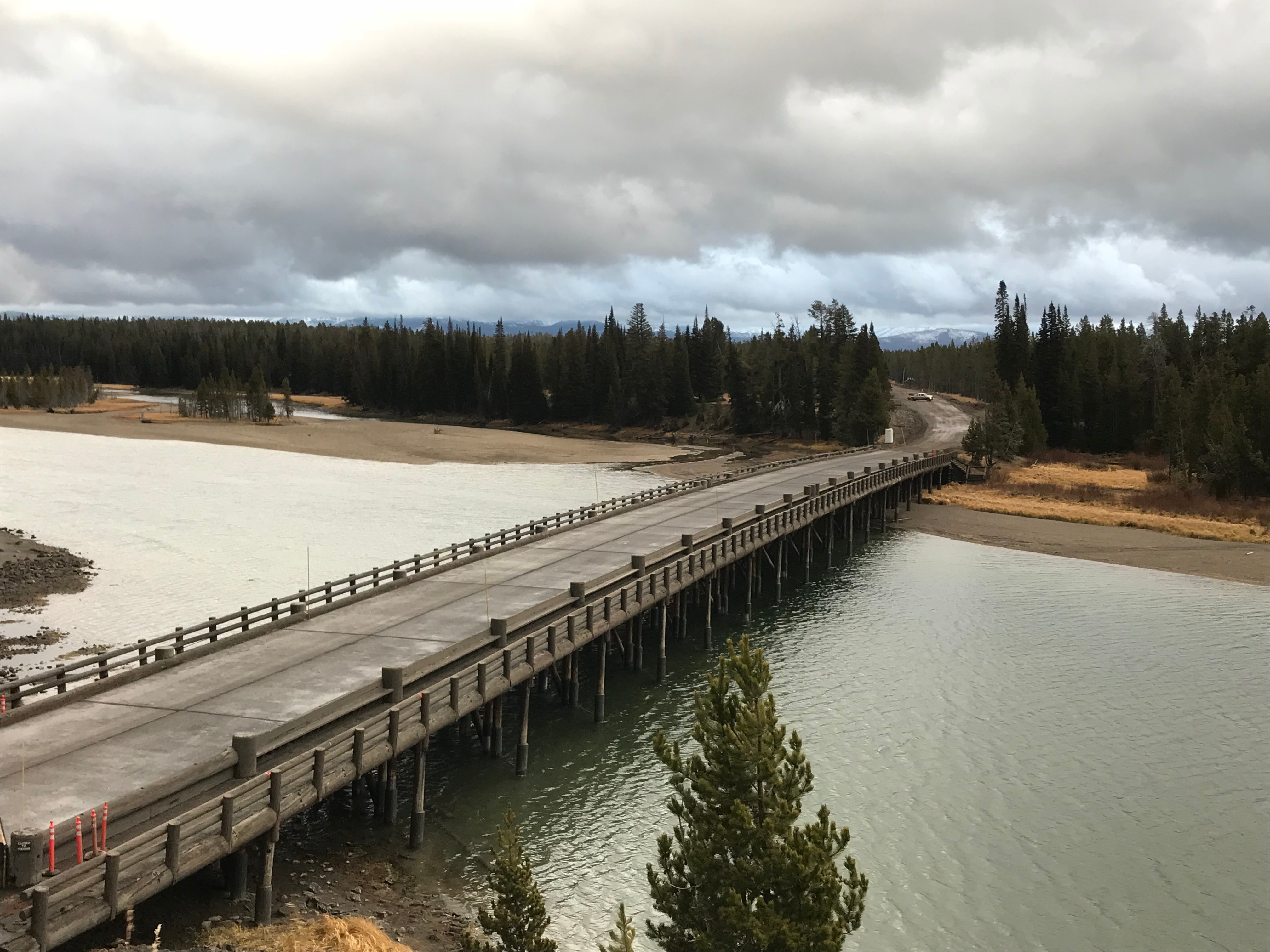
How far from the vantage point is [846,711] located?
3050 centimetres

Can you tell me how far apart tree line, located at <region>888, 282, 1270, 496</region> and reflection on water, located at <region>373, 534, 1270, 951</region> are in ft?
130

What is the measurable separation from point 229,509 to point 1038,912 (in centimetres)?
6138

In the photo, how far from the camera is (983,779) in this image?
84.9 feet

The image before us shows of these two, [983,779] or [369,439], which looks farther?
[369,439]

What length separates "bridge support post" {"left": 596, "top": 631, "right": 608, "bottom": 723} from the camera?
96.0 ft

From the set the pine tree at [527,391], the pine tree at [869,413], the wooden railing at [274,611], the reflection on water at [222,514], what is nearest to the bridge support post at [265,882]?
the wooden railing at [274,611]

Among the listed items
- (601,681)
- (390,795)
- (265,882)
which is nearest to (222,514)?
(601,681)

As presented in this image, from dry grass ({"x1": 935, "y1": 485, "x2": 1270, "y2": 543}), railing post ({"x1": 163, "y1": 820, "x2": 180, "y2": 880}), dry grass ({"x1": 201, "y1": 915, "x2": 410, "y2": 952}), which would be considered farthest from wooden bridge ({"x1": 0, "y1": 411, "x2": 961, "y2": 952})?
dry grass ({"x1": 935, "y1": 485, "x2": 1270, "y2": 543})

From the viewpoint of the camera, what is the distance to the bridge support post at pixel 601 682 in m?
29.2

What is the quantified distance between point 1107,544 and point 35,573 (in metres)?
57.6

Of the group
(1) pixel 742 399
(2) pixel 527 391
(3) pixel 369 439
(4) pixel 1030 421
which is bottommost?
(3) pixel 369 439

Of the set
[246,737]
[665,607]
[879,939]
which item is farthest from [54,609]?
[879,939]

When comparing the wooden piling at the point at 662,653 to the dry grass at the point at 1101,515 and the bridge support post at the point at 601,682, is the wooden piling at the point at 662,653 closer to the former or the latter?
the bridge support post at the point at 601,682

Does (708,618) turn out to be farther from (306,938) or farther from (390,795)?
(306,938)
